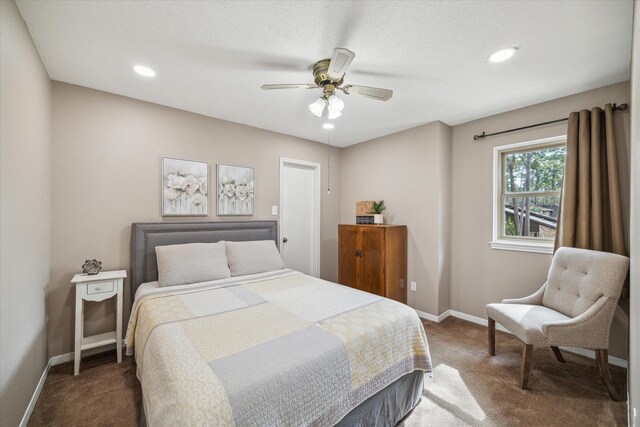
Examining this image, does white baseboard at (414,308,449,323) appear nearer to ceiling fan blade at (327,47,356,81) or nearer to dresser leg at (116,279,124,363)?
ceiling fan blade at (327,47,356,81)

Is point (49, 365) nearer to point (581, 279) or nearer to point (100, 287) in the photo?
point (100, 287)

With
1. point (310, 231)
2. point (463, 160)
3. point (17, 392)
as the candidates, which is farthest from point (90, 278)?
point (463, 160)

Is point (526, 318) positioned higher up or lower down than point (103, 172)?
lower down

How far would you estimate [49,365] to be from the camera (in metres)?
2.26

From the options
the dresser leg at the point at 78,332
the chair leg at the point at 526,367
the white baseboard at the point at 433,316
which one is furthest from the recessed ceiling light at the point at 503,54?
the dresser leg at the point at 78,332

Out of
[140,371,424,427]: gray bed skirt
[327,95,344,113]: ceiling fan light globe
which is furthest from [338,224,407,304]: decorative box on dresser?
[327,95,344,113]: ceiling fan light globe

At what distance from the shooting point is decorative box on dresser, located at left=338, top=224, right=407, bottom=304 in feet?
11.0

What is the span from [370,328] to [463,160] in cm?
275

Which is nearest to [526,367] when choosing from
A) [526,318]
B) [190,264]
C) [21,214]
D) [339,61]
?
[526,318]

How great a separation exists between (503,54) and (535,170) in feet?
5.35

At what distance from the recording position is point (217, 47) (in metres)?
1.88

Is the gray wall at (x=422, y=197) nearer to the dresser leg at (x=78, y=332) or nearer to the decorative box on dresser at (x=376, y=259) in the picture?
the decorative box on dresser at (x=376, y=259)

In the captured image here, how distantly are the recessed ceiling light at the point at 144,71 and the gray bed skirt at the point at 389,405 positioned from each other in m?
2.48

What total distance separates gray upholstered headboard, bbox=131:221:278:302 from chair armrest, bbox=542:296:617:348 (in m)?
3.10
